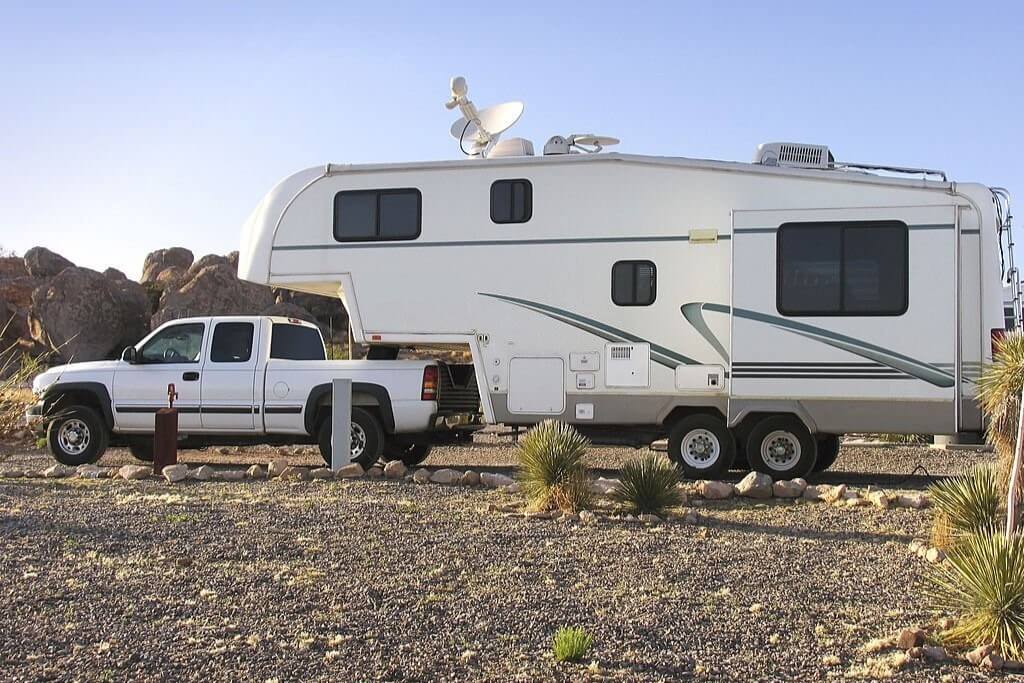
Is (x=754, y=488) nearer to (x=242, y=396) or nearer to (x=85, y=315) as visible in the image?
(x=242, y=396)

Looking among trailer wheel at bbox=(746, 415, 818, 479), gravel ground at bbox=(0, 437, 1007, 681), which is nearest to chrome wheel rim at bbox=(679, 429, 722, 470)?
trailer wheel at bbox=(746, 415, 818, 479)

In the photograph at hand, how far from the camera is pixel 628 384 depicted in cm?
1156

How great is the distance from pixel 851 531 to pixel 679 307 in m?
3.84

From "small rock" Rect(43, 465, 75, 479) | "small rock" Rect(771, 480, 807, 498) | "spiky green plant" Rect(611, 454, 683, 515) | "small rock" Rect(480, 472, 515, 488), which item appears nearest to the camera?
"spiky green plant" Rect(611, 454, 683, 515)

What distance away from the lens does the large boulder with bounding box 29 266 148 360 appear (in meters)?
34.2

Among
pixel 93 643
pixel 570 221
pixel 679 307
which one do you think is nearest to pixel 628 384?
pixel 679 307

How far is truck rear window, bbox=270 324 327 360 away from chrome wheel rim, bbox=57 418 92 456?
7.92 ft

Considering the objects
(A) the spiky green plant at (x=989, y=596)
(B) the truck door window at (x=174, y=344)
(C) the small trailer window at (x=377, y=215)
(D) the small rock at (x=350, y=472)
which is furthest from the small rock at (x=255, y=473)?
(A) the spiky green plant at (x=989, y=596)

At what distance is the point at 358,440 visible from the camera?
12.4 m

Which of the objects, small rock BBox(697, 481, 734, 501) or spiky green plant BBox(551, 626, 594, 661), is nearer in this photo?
spiky green plant BBox(551, 626, 594, 661)

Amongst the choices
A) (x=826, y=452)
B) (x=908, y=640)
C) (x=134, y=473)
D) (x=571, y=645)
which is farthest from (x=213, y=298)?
(x=908, y=640)

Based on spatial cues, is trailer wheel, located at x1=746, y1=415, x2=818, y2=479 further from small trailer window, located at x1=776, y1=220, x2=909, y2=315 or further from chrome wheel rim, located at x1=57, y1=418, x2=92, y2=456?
chrome wheel rim, located at x1=57, y1=418, x2=92, y2=456

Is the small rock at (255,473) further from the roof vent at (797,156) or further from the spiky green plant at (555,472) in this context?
the roof vent at (797,156)

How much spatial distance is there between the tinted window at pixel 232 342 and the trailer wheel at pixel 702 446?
5.13 meters
